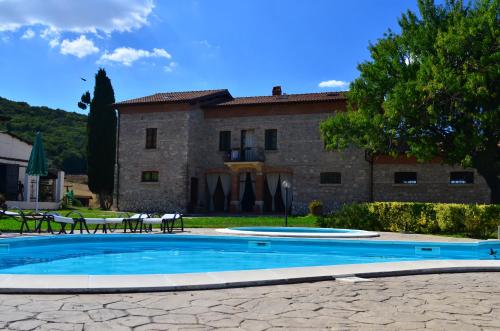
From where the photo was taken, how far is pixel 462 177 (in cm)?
2591

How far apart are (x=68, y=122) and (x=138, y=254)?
194 ft

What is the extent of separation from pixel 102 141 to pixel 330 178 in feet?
53.4

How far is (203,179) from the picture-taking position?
30859 millimetres

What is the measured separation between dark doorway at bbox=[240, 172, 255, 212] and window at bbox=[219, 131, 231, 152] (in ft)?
7.01

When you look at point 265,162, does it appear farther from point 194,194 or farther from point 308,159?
point 194,194

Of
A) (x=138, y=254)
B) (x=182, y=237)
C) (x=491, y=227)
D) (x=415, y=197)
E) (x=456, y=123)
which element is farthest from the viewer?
(x=415, y=197)

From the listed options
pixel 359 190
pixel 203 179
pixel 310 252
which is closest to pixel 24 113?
pixel 203 179

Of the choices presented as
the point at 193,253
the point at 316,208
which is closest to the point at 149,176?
the point at 316,208

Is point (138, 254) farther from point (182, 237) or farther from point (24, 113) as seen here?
point (24, 113)

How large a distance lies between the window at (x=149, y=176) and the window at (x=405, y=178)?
14021 mm

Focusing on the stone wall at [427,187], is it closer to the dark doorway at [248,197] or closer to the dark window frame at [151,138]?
the dark doorway at [248,197]

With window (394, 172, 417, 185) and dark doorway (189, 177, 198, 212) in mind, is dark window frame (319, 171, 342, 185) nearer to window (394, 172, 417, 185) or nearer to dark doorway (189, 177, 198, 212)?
window (394, 172, 417, 185)

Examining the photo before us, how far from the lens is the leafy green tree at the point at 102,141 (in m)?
33.9

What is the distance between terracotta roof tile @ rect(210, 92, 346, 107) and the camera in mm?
28391
